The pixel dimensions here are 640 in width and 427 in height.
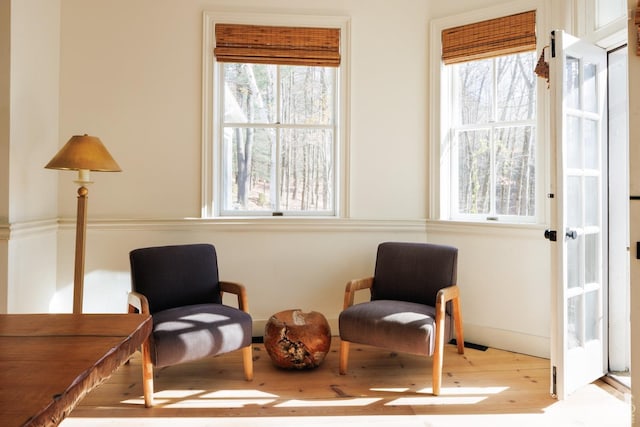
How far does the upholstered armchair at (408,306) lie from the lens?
8.92 ft

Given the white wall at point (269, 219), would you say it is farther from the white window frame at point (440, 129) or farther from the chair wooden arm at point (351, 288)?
the chair wooden arm at point (351, 288)

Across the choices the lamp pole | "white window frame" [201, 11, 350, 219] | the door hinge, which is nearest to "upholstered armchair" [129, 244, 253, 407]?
the lamp pole

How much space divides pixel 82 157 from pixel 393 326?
218cm

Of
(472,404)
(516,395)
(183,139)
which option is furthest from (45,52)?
(516,395)

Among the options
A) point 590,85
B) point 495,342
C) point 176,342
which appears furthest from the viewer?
point 495,342

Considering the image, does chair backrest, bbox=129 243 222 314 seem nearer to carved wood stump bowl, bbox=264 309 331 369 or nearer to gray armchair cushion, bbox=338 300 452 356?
carved wood stump bowl, bbox=264 309 331 369

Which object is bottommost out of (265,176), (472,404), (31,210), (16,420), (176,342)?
(472,404)

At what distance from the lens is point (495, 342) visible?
353 centimetres

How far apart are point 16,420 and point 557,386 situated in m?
2.78

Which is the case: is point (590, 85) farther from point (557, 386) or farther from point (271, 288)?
point (271, 288)

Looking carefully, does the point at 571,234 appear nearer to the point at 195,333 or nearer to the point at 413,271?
the point at 413,271

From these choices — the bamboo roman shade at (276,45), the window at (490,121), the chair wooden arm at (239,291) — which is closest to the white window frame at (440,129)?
the window at (490,121)

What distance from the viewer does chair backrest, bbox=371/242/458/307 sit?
3.18 meters

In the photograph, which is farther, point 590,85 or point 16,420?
point 590,85
